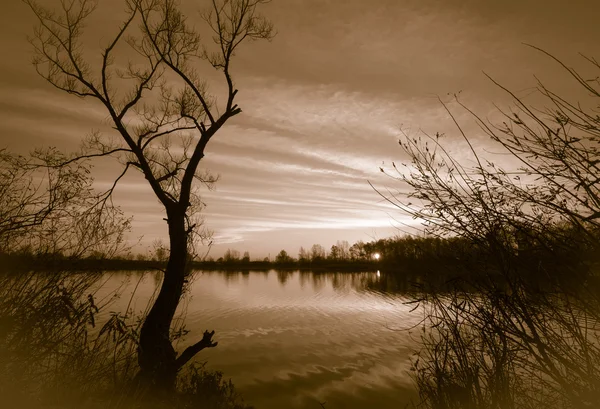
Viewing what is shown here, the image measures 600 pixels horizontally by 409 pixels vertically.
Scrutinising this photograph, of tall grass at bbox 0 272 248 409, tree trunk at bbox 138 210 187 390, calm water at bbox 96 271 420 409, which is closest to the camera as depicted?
tall grass at bbox 0 272 248 409

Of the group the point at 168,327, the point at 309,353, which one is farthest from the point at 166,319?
the point at 309,353

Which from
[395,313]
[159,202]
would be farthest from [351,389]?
[395,313]

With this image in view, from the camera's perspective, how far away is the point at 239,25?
32.4 ft

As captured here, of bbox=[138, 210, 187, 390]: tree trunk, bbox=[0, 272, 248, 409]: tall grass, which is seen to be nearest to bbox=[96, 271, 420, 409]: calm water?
bbox=[138, 210, 187, 390]: tree trunk

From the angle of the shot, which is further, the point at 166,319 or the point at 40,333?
the point at 166,319

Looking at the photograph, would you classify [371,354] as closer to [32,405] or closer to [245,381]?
[245,381]

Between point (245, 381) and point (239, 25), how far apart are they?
12583 millimetres

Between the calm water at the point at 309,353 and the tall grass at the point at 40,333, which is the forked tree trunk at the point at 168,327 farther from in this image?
the tall grass at the point at 40,333

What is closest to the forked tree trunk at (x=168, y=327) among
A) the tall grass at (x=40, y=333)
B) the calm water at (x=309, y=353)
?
the calm water at (x=309, y=353)

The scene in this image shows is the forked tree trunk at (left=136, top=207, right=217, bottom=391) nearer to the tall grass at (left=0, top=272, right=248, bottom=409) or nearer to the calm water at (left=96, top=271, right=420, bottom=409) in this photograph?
the calm water at (left=96, top=271, right=420, bottom=409)

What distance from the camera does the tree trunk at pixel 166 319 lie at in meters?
7.73

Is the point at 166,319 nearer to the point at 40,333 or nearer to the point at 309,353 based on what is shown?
the point at 40,333

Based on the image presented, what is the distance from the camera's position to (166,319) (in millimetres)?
8227

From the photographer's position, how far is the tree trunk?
7734mm
